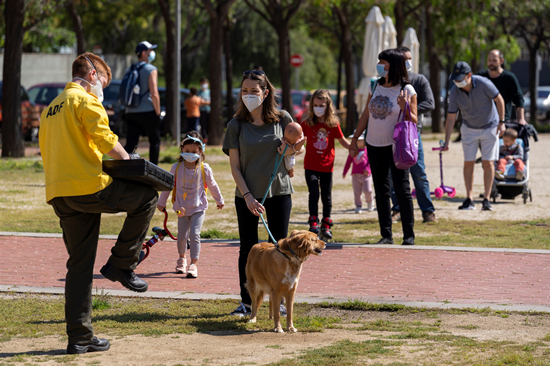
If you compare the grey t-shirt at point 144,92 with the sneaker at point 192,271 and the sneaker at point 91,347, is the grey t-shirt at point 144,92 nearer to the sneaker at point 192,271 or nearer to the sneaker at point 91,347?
the sneaker at point 192,271

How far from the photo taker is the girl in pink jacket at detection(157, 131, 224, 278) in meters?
7.25

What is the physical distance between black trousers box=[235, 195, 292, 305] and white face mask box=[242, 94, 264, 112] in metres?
0.71

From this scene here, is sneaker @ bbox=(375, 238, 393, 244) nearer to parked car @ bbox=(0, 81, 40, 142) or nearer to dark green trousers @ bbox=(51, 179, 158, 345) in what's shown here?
dark green trousers @ bbox=(51, 179, 158, 345)

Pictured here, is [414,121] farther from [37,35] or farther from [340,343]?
[37,35]

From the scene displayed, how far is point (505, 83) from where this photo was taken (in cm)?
1210

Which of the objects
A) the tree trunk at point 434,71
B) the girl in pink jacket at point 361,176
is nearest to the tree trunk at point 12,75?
the girl in pink jacket at point 361,176

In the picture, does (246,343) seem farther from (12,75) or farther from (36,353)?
(12,75)

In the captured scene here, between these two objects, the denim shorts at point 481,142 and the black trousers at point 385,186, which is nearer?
→ the black trousers at point 385,186

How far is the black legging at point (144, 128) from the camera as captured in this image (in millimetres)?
11875

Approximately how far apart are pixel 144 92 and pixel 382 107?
14.9 ft

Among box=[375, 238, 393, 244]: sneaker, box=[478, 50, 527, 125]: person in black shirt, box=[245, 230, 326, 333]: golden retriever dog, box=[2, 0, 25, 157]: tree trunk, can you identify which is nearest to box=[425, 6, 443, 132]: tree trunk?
box=[2, 0, 25, 157]: tree trunk

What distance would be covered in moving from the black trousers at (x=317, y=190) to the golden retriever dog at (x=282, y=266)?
11.6 ft

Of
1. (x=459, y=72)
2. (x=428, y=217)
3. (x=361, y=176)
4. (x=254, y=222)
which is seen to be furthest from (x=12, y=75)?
(x=254, y=222)

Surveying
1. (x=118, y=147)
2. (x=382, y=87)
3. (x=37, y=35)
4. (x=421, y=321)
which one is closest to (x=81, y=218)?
(x=118, y=147)
